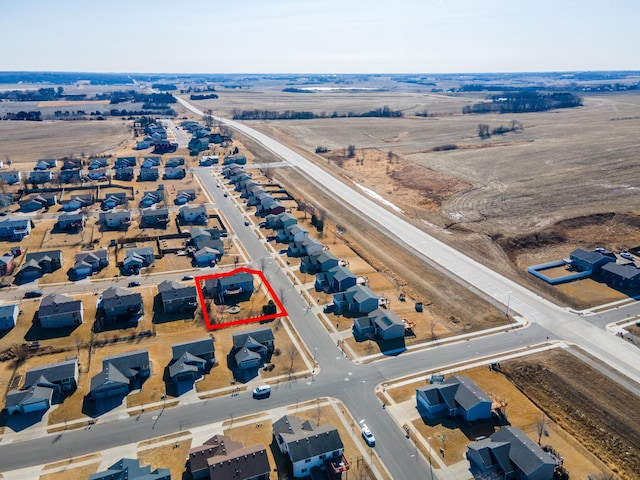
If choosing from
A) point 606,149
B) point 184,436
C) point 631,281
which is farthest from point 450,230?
point 606,149

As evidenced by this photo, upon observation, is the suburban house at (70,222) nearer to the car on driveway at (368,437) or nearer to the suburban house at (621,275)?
the car on driveway at (368,437)

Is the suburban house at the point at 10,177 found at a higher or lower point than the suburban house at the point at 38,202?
higher

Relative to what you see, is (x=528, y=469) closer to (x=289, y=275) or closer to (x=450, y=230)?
(x=289, y=275)

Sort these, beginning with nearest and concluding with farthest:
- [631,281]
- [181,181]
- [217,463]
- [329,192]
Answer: [217,463]
[631,281]
[329,192]
[181,181]

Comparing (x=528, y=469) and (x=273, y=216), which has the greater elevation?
(x=273, y=216)

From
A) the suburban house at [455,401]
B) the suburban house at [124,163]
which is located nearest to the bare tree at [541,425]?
the suburban house at [455,401]

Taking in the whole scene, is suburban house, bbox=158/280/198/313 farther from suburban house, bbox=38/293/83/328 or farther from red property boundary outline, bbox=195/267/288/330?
suburban house, bbox=38/293/83/328

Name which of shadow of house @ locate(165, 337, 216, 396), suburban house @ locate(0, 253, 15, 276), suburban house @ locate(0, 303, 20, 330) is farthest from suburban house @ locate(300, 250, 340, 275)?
suburban house @ locate(0, 253, 15, 276)
